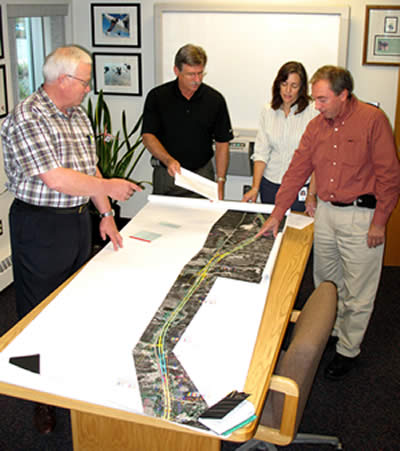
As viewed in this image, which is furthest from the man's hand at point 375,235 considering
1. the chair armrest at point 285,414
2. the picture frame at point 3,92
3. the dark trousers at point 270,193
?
the picture frame at point 3,92

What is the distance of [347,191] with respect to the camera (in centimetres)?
260

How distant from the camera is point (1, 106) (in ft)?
11.8

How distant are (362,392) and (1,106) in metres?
2.82

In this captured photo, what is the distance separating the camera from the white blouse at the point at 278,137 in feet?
10.7

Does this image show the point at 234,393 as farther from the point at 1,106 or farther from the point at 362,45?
the point at 362,45

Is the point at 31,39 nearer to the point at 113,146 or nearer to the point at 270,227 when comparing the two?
the point at 113,146

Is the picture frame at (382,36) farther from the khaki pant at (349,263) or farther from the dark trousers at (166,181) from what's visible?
the khaki pant at (349,263)

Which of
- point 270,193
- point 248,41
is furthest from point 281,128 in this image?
point 248,41

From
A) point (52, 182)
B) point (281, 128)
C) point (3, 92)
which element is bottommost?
point (52, 182)

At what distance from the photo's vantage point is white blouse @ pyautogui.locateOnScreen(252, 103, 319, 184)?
3266 millimetres

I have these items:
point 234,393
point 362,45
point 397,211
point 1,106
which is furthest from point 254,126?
point 234,393

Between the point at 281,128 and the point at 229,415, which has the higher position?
the point at 281,128

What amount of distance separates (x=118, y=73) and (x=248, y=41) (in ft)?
3.76

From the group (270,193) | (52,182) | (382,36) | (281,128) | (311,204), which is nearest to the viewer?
(52,182)
